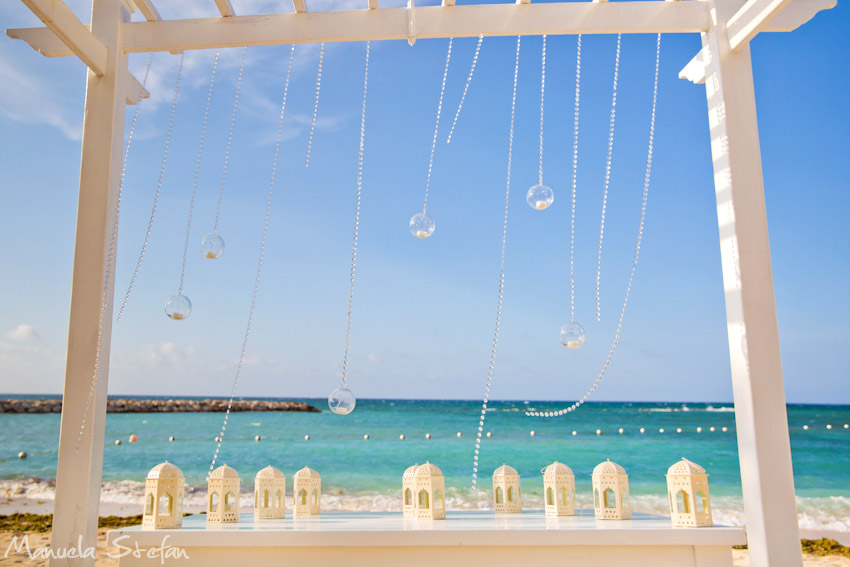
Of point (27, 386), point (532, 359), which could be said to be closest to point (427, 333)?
point (532, 359)

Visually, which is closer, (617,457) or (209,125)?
(209,125)

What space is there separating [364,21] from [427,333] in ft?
39.0

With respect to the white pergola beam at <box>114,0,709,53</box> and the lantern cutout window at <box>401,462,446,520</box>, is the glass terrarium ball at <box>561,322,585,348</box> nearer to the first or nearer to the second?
the lantern cutout window at <box>401,462,446,520</box>

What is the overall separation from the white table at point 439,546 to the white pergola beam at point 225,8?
8.34 ft

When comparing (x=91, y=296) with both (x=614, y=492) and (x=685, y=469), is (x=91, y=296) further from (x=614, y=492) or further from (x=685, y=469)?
(x=685, y=469)

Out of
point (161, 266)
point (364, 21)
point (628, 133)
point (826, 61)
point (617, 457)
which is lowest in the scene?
point (617, 457)

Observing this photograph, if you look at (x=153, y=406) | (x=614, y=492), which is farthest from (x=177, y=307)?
(x=153, y=406)

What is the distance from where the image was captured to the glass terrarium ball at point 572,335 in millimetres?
3359

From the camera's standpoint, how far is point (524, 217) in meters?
12.5

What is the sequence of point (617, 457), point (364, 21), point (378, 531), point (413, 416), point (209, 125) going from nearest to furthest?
point (378, 531), point (364, 21), point (209, 125), point (617, 457), point (413, 416)

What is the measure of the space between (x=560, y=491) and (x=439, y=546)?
753mm

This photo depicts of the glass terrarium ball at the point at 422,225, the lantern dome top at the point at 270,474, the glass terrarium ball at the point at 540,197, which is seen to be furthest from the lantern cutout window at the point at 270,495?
the glass terrarium ball at the point at 540,197

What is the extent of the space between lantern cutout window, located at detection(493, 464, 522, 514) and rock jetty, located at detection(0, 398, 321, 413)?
2087cm

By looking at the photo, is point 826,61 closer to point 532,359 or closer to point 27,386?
point 532,359
